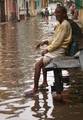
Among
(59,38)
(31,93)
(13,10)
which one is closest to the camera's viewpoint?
(59,38)

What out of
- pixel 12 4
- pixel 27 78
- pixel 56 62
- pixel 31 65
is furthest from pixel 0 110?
pixel 12 4

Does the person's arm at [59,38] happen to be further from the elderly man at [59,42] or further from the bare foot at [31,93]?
the bare foot at [31,93]

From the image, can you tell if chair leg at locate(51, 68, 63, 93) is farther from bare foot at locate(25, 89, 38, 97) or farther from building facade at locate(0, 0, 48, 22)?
building facade at locate(0, 0, 48, 22)

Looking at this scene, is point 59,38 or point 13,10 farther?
point 13,10

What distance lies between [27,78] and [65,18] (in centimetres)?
247

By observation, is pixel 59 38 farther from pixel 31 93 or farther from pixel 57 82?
pixel 31 93

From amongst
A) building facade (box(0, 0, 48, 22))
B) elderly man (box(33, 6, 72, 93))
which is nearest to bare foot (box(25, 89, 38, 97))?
elderly man (box(33, 6, 72, 93))

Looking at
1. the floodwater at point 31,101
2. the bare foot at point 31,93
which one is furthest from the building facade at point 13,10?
the bare foot at point 31,93

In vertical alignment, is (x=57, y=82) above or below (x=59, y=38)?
below

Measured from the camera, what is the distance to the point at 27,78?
451 inches

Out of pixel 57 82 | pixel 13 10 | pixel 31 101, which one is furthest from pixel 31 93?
pixel 13 10

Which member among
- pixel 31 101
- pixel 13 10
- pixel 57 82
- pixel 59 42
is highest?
pixel 59 42

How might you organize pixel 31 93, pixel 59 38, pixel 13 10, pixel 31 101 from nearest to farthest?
pixel 31 101
pixel 59 38
pixel 31 93
pixel 13 10

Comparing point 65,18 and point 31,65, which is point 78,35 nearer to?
point 65,18
